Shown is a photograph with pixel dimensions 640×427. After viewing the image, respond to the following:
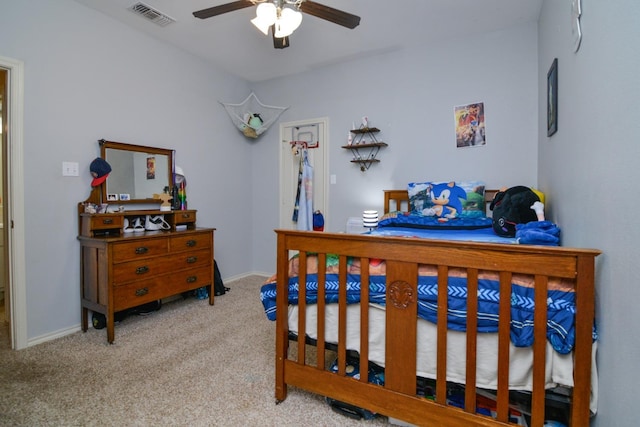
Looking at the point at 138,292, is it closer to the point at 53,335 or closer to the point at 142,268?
the point at 142,268

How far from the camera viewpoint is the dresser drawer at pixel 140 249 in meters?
2.29

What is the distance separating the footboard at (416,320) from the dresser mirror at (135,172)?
6.49ft

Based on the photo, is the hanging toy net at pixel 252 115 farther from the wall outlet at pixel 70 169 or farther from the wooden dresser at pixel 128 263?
the wall outlet at pixel 70 169

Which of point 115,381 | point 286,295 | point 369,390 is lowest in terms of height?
point 115,381

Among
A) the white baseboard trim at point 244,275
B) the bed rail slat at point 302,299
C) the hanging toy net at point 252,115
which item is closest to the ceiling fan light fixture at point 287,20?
the bed rail slat at point 302,299

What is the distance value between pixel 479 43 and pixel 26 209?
12.9 feet

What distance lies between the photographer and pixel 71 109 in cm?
241

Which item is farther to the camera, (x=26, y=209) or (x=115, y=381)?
(x=26, y=209)

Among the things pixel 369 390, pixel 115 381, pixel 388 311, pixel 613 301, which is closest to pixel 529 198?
pixel 613 301

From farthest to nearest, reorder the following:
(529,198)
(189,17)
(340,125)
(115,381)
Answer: (340,125), (189,17), (529,198), (115,381)

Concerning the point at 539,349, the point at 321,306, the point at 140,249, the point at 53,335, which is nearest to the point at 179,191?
the point at 140,249

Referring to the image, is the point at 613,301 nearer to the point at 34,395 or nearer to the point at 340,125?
the point at 34,395

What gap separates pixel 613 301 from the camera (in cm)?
98

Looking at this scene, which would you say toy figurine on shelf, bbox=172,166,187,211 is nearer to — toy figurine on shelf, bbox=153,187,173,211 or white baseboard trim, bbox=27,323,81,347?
toy figurine on shelf, bbox=153,187,173,211
